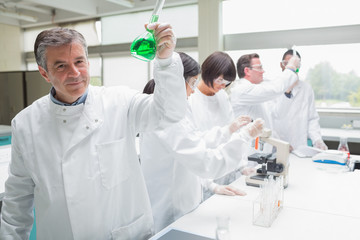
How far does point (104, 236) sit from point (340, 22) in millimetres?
4502

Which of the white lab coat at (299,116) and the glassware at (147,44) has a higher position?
the glassware at (147,44)

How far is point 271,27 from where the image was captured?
16.0 ft

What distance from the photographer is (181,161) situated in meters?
1.49

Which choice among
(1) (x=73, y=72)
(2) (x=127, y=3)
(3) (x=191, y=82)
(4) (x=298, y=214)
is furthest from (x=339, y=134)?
(2) (x=127, y=3)

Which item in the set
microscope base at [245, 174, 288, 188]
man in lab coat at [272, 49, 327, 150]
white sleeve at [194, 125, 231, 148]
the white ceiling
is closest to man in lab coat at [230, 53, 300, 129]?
man in lab coat at [272, 49, 327, 150]

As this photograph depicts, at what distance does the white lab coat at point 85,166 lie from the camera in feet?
4.17

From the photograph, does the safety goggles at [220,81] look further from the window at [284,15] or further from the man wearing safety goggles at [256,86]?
the window at [284,15]

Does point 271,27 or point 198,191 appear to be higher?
point 271,27

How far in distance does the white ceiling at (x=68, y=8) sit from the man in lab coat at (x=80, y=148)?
14.9 feet

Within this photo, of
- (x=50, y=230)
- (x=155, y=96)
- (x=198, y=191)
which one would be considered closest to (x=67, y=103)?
(x=155, y=96)

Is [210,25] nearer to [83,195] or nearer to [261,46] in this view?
[261,46]

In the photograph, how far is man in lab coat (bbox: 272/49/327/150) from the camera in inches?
131

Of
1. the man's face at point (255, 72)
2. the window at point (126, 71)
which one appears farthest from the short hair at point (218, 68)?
the window at point (126, 71)

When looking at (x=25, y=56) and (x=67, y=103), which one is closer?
(x=67, y=103)
